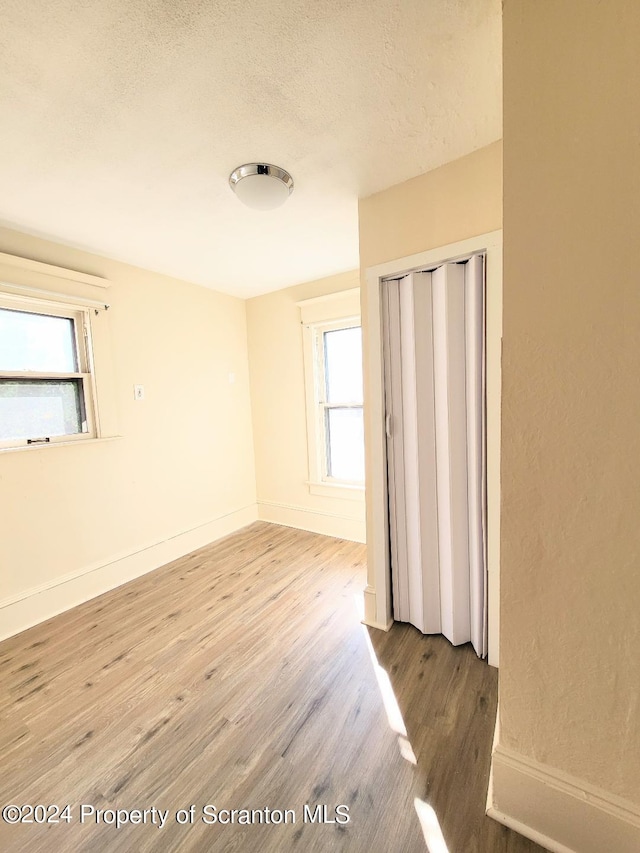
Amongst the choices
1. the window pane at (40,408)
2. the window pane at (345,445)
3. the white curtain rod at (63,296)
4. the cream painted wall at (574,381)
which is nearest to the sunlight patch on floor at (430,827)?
the cream painted wall at (574,381)

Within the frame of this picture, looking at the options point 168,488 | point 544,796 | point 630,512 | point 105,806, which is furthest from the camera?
point 168,488

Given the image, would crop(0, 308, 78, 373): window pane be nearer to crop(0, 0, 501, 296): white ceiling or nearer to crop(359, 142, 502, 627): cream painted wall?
crop(0, 0, 501, 296): white ceiling

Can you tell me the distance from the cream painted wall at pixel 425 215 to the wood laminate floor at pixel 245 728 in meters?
0.46

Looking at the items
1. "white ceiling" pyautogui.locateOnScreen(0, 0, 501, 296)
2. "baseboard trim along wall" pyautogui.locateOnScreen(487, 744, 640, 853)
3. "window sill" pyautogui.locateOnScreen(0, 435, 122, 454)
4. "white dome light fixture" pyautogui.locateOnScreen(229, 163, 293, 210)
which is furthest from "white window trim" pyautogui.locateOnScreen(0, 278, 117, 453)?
"baseboard trim along wall" pyautogui.locateOnScreen(487, 744, 640, 853)

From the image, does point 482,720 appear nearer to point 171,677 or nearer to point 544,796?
point 544,796

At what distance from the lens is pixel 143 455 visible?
2711 millimetres

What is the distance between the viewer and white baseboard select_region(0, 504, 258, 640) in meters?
2.05

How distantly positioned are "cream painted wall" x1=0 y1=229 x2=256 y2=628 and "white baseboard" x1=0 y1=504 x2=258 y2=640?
0.02m

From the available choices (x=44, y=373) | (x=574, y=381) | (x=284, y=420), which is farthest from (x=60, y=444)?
(x=574, y=381)

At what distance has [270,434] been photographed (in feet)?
11.6

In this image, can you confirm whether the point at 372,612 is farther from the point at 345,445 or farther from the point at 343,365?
the point at 343,365

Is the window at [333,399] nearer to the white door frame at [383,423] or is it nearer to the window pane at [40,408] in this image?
the white door frame at [383,423]

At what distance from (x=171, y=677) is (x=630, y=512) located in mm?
1938

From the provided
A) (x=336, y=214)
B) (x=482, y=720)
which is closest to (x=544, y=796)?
(x=482, y=720)
